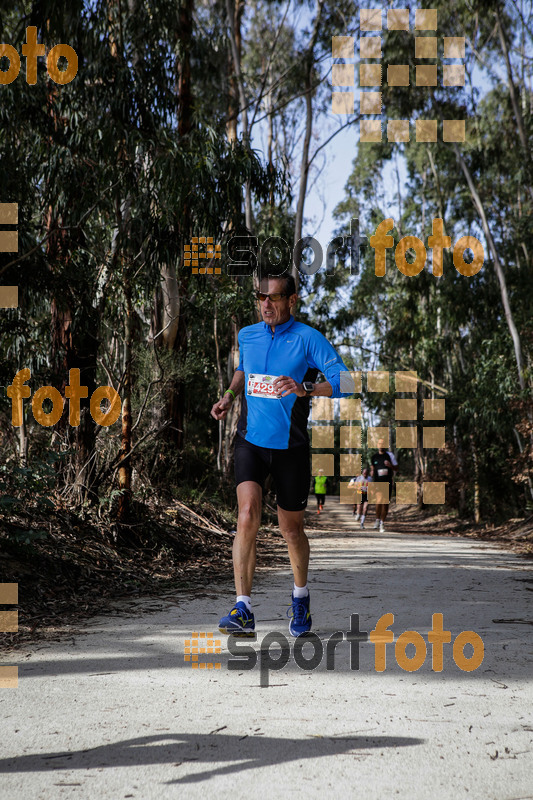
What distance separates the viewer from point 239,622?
396 centimetres

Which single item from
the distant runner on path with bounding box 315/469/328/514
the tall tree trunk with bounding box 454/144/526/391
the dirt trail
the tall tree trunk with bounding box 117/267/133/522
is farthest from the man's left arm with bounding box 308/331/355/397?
the distant runner on path with bounding box 315/469/328/514

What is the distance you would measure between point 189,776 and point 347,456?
1993 inches

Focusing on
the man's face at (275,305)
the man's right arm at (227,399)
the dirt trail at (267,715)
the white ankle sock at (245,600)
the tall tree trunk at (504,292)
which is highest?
the tall tree trunk at (504,292)

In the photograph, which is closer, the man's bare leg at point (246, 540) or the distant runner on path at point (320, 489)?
the man's bare leg at point (246, 540)

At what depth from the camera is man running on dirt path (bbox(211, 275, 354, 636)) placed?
416 centimetres

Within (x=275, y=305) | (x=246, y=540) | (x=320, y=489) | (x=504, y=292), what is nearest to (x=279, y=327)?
(x=275, y=305)

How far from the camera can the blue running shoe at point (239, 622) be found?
395 centimetres

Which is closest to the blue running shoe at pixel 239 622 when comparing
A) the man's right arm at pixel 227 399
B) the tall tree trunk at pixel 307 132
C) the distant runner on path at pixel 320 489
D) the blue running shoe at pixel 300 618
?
the blue running shoe at pixel 300 618

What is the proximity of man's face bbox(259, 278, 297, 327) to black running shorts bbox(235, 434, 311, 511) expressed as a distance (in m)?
0.68

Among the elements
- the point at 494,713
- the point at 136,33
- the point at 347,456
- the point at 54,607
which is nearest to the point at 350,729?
the point at 494,713

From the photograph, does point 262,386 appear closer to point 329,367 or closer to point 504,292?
point 329,367

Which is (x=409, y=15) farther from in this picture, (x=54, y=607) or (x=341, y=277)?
(x=54, y=607)

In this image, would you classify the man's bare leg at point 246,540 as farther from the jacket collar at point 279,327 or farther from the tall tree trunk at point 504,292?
the tall tree trunk at point 504,292

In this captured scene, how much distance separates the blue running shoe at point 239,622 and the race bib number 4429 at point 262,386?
3.52 ft
